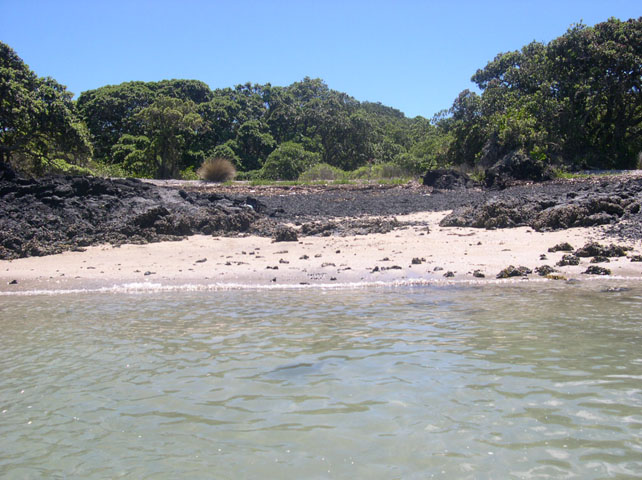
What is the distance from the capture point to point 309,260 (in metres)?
10.3

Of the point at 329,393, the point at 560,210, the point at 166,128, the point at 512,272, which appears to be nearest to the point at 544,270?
the point at 512,272

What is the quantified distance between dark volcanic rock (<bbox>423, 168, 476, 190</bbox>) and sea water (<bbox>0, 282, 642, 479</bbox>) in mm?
16306

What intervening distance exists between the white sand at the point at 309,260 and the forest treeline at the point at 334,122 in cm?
945

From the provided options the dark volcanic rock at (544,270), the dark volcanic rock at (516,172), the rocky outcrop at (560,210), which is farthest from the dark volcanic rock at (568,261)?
the dark volcanic rock at (516,172)

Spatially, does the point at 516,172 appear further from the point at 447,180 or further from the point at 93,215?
the point at 93,215

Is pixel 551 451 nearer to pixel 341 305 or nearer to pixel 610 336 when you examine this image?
pixel 610 336

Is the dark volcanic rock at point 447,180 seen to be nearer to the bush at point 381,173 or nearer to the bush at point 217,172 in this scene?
the bush at point 381,173

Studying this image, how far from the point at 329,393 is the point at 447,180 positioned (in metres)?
20.0

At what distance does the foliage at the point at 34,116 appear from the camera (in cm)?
1697

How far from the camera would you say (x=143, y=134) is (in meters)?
43.4

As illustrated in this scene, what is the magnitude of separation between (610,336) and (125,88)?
48584 mm

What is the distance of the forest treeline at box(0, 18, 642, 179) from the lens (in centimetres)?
1895

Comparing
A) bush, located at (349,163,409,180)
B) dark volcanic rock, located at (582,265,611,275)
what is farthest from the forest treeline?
dark volcanic rock, located at (582,265,611,275)

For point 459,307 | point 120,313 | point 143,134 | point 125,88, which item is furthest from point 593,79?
point 125,88
